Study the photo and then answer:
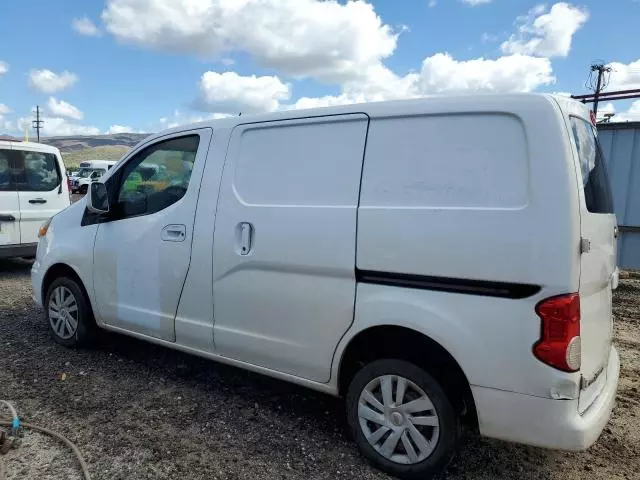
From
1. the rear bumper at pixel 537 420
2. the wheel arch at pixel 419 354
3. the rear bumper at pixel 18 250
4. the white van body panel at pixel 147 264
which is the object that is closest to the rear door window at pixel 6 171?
the rear bumper at pixel 18 250

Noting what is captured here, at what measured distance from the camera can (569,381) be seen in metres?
2.32

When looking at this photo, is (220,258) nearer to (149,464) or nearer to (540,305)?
(149,464)

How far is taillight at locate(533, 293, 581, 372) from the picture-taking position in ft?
7.46

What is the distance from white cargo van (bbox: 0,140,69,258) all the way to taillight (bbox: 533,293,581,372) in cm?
750

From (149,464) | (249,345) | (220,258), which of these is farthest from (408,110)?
(149,464)

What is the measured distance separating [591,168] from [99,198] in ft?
11.4

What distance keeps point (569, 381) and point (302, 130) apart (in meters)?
1.99

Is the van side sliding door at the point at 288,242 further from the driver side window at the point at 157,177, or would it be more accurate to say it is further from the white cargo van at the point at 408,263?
the driver side window at the point at 157,177

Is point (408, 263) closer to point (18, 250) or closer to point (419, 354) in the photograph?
point (419, 354)

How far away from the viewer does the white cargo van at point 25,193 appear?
24.2 feet

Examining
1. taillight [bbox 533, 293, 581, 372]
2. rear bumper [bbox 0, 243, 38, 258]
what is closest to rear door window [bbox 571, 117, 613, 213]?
taillight [bbox 533, 293, 581, 372]

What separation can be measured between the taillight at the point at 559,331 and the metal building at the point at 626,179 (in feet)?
20.5

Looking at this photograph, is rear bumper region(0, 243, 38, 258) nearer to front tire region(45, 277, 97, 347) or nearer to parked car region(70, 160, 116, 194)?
front tire region(45, 277, 97, 347)

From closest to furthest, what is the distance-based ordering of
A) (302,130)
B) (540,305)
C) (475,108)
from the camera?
(540,305), (475,108), (302,130)
